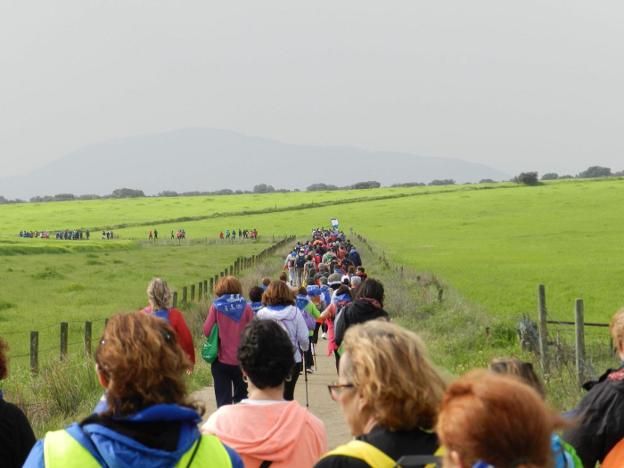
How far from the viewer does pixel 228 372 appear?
895 cm

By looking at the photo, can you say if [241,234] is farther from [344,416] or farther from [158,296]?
[344,416]

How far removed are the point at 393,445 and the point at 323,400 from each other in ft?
28.0

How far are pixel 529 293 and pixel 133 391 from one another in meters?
26.5

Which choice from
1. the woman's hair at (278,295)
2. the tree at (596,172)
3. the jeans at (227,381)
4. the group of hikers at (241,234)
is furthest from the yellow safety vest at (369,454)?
the tree at (596,172)

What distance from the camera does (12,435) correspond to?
4145 millimetres

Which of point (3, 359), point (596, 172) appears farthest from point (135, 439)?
point (596, 172)

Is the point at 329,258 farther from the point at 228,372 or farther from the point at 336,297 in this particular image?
the point at 228,372

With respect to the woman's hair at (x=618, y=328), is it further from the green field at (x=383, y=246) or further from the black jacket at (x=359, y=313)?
the green field at (x=383, y=246)

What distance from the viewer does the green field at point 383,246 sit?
29203mm

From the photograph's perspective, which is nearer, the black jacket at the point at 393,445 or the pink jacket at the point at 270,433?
the black jacket at the point at 393,445

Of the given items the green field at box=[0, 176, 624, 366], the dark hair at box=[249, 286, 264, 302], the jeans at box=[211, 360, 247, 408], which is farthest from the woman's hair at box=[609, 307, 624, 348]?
the green field at box=[0, 176, 624, 366]

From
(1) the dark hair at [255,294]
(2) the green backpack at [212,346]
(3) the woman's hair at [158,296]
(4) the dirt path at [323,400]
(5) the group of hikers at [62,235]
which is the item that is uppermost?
(3) the woman's hair at [158,296]

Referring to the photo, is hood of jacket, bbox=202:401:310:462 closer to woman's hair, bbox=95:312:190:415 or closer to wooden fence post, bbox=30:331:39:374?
woman's hair, bbox=95:312:190:415

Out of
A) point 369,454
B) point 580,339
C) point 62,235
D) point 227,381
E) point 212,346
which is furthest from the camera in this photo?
point 62,235
